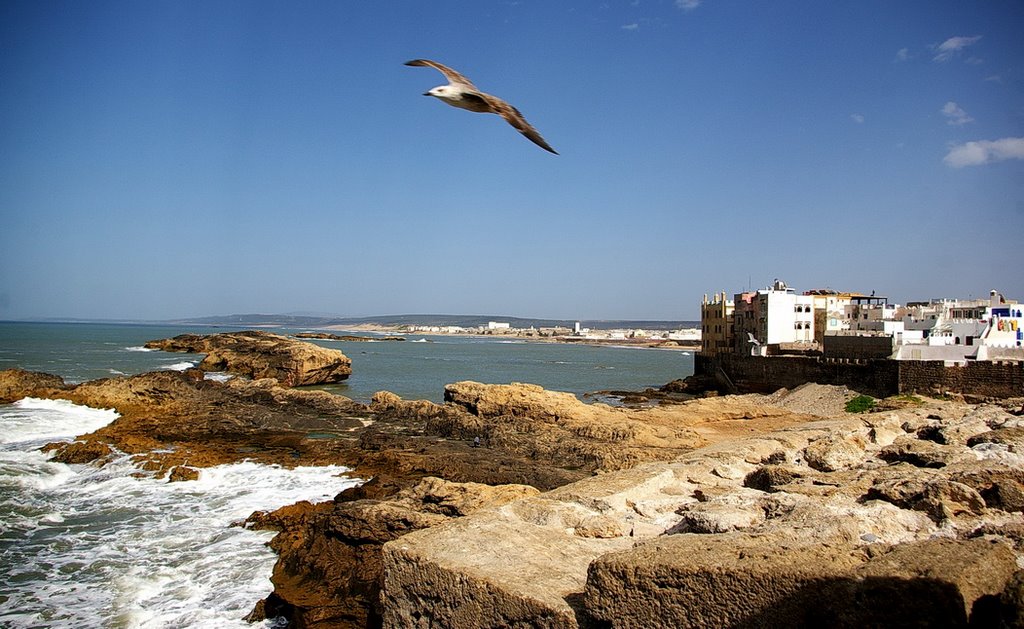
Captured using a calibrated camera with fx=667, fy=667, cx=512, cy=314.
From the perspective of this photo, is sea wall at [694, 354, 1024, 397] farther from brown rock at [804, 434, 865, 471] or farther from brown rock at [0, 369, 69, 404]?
brown rock at [0, 369, 69, 404]

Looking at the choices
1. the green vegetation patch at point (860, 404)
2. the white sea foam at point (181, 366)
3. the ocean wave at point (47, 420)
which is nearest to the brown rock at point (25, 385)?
the ocean wave at point (47, 420)

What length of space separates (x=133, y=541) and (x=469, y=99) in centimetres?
1111

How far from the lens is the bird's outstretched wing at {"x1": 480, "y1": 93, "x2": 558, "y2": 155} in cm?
445

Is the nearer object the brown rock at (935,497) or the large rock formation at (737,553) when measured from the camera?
the large rock formation at (737,553)

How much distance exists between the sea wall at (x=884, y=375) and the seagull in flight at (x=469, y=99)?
28515 millimetres

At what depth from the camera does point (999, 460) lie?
25.5 feet

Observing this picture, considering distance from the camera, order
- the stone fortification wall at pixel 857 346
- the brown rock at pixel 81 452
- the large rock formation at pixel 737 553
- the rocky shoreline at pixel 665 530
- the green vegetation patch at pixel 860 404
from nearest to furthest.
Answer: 1. the large rock formation at pixel 737 553
2. the rocky shoreline at pixel 665 530
3. the brown rock at pixel 81 452
4. the green vegetation patch at pixel 860 404
5. the stone fortification wall at pixel 857 346

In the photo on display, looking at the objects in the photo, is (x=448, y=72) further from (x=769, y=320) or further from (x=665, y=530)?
(x=769, y=320)

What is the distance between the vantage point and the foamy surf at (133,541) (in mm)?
9422

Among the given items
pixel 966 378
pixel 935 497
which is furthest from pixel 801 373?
pixel 935 497

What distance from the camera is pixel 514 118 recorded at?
471 cm

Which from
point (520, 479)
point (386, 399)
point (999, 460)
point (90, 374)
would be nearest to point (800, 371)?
point (386, 399)

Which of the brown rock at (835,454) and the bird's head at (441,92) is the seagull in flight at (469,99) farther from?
the brown rock at (835,454)

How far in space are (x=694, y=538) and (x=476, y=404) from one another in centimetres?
2096
